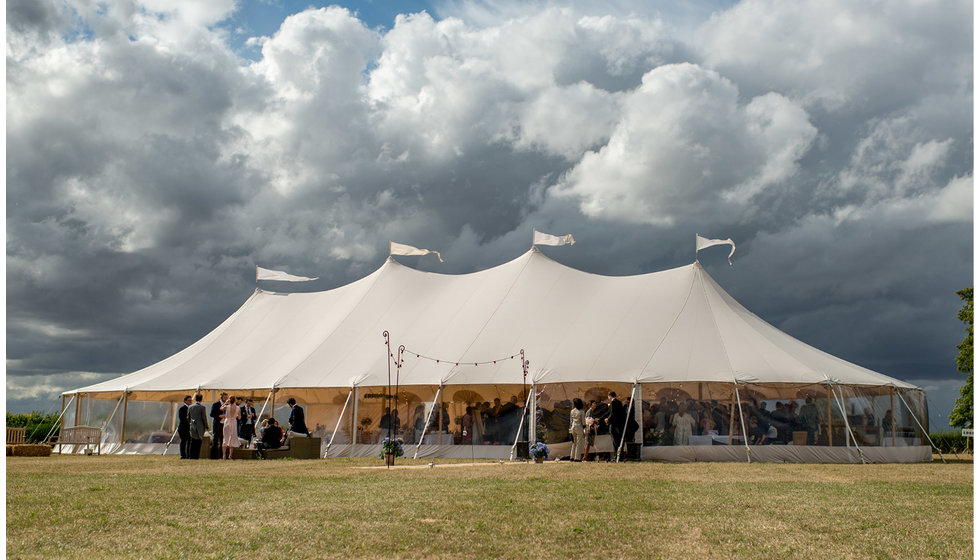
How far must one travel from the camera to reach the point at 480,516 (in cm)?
639

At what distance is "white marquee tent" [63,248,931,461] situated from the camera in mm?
15234

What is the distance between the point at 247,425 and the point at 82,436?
437 cm

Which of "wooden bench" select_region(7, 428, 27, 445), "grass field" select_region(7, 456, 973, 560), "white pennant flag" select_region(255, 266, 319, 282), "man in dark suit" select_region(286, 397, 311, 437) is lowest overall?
"grass field" select_region(7, 456, 973, 560)

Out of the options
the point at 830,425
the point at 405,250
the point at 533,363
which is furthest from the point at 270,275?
the point at 830,425

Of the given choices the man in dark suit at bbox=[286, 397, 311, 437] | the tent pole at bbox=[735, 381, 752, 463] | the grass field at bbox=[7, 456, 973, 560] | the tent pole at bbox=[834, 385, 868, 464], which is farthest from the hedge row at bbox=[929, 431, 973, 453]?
the man in dark suit at bbox=[286, 397, 311, 437]

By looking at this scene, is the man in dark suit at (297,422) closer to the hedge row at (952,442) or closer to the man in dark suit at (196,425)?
the man in dark suit at (196,425)

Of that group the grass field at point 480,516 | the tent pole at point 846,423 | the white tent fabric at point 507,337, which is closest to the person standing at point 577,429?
the white tent fabric at point 507,337

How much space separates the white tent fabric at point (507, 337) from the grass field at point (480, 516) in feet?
17.2

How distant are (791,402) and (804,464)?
136 centimetres

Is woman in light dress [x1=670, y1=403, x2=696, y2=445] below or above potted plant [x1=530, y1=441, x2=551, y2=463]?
above

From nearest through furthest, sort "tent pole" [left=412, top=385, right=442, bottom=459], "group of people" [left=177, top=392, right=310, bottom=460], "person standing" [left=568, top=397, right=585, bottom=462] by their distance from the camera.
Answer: "person standing" [left=568, top=397, right=585, bottom=462], "group of people" [left=177, top=392, right=310, bottom=460], "tent pole" [left=412, top=385, right=442, bottom=459]

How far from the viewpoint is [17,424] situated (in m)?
23.0

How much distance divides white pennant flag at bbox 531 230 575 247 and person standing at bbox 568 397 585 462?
589 centimetres

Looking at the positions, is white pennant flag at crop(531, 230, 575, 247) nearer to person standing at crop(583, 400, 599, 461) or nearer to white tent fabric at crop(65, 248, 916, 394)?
white tent fabric at crop(65, 248, 916, 394)
